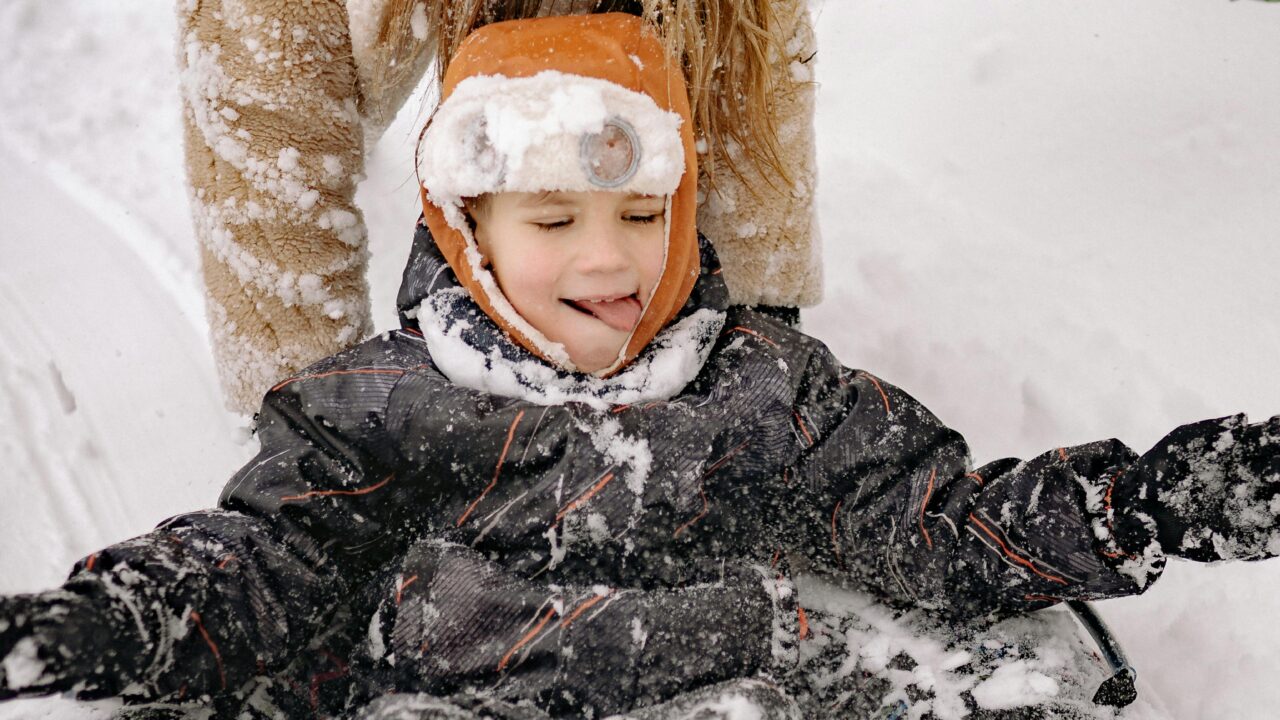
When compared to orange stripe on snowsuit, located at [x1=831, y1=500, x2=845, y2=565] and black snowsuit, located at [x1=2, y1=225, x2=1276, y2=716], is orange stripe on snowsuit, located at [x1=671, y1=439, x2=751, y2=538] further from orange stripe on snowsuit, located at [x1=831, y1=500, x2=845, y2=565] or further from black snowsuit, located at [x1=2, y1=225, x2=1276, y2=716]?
orange stripe on snowsuit, located at [x1=831, y1=500, x2=845, y2=565]

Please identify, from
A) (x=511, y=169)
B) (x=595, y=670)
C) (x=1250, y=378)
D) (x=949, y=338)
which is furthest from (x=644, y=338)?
(x=1250, y=378)

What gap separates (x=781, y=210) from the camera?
54.3 inches

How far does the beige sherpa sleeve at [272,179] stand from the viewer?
1.21 m

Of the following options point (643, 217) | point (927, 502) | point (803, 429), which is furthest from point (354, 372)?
point (927, 502)

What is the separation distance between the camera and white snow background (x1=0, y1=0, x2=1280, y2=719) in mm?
1434

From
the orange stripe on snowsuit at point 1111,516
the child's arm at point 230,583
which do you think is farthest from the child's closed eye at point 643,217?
the orange stripe on snowsuit at point 1111,516

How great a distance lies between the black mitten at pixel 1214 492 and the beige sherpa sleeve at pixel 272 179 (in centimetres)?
96

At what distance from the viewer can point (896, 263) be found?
174 centimetres

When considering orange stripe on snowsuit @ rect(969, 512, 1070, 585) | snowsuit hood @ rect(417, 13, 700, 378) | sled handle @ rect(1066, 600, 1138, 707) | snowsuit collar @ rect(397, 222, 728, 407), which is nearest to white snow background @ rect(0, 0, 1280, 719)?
sled handle @ rect(1066, 600, 1138, 707)

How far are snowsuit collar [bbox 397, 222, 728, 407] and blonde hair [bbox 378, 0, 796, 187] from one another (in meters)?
0.24

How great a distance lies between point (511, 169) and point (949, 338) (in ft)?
2.92

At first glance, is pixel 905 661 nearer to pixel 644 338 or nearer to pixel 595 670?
pixel 595 670

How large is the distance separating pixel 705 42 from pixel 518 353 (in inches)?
17.5

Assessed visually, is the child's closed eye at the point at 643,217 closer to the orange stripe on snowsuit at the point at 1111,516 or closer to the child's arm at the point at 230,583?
the child's arm at the point at 230,583
